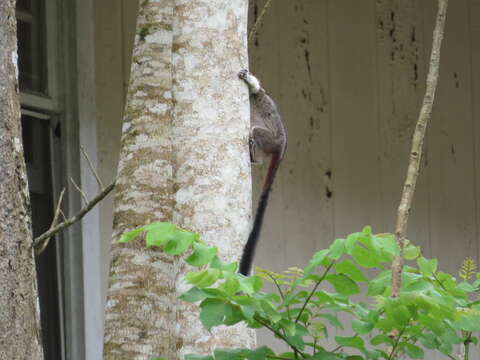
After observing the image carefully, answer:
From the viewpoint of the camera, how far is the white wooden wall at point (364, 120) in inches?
193

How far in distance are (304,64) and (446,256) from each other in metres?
1.22

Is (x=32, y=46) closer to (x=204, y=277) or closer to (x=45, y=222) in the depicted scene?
(x=45, y=222)

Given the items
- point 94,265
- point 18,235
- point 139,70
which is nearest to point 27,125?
point 94,265

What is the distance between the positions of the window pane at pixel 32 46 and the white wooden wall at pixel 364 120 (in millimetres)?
377

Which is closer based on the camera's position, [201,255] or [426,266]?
[201,255]

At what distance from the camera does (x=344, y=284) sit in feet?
7.38

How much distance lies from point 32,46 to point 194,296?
214cm

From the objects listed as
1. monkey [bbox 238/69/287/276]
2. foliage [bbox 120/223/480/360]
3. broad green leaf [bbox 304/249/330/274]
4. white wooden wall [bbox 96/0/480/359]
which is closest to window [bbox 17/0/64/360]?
white wooden wall [bbox 96/0/480/359]

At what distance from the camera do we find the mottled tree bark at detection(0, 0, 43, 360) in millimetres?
1801

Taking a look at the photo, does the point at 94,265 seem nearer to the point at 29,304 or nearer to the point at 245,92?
the point at 245,92

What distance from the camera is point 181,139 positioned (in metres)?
2.46

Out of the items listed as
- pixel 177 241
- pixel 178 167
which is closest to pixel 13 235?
pixel 177 241

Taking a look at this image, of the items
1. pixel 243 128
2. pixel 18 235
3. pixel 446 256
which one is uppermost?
pixel 243 128

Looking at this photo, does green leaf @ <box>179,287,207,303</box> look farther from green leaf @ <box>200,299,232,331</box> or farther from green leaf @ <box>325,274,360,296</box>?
green leaf @ <box>325,274,360,296</box>
